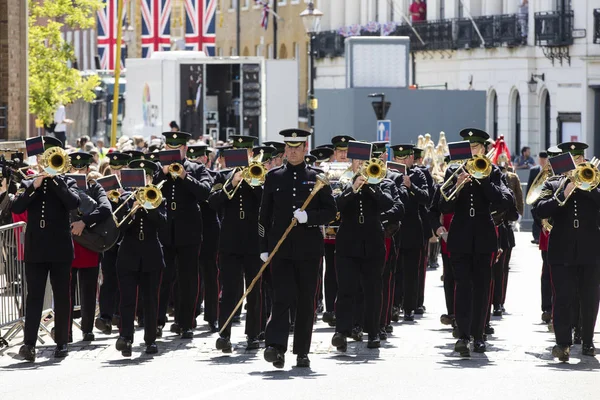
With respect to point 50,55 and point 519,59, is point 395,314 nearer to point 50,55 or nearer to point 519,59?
point 50,55

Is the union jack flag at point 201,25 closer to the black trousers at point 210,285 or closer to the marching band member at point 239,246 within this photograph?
the black trousers at point 210,285

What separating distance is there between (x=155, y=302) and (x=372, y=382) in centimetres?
281

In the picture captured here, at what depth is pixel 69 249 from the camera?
15789mm

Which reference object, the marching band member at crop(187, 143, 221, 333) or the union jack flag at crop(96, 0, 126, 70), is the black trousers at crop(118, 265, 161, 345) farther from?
the union jack flag at crop(96, 0, 126, 70)

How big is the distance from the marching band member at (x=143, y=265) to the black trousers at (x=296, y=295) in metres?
1.48

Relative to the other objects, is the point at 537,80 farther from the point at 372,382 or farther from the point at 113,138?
the point at 372,382

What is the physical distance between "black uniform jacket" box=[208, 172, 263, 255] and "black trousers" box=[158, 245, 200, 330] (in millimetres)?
862

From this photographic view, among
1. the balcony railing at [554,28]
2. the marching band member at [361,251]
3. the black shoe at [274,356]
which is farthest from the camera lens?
the balcony railing at [554,28]

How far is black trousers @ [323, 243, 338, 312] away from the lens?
60.9 ft

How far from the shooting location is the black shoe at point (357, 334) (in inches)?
662

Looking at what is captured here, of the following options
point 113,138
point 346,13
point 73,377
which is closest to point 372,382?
point 73,377

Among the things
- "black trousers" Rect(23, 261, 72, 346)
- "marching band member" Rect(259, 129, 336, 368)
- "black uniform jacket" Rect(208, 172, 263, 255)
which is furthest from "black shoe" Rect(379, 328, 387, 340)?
"black trousers" Rect(23, 261, 72, 346)

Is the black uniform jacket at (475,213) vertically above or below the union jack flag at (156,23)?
below

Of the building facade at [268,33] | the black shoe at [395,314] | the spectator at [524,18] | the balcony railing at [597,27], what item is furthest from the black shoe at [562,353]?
the building facade at [268,33]
